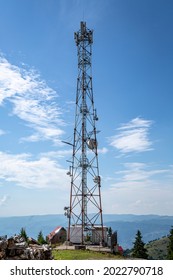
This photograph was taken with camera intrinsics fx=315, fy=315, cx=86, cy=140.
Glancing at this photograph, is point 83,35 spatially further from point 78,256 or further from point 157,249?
point 157,249

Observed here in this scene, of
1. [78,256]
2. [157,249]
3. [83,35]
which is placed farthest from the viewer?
[157,249]

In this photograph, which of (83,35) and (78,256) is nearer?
(78,256)

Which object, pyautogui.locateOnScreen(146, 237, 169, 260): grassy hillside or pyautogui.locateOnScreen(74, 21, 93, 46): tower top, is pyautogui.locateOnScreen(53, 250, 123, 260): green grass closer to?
pyautogui.locateOnScreen(74, 21, 93, 46): tower top

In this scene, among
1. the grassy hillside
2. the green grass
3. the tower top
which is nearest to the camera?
the green grass

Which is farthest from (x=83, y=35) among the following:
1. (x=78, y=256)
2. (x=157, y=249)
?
(x=157, y=249)

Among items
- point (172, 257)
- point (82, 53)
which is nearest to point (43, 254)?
point (82, 53)

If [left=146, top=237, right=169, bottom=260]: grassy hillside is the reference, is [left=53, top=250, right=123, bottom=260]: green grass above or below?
above

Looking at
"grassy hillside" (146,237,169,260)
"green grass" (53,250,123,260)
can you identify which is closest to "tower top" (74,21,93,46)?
"green grass" (53,250,123,260)

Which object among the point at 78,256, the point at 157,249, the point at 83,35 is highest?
the point at 83,35

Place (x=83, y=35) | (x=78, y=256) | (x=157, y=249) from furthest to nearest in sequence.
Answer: (x=157, y=249) < (x=83, y=35) < (x=78, y=256)

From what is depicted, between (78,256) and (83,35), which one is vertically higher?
(83,35)

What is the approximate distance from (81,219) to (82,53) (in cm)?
1540

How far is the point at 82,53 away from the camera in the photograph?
29.6m

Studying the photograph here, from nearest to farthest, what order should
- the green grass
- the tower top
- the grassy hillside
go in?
1. the green grass
2. the tower top
3. the grassy hillside
